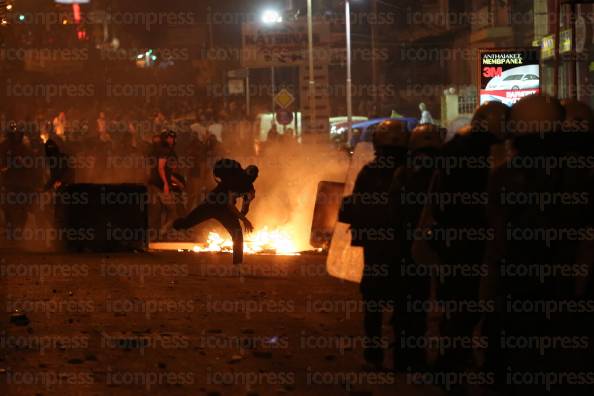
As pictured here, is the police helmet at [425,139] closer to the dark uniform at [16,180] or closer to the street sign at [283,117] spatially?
the dark uniform at [16,180]

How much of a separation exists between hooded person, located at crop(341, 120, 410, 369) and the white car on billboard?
9.89 metres

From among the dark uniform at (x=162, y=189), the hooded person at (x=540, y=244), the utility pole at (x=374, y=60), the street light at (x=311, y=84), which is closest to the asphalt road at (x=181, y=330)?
the hooded person at (x=540, y=244)

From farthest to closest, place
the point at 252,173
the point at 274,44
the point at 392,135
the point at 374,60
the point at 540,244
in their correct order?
the point at 374,60 → the point at 274,44 → the point at 252,173 → the point at 392,135 → the point at 540,244

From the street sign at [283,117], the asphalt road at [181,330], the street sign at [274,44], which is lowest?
the asphalt road at [181,330]

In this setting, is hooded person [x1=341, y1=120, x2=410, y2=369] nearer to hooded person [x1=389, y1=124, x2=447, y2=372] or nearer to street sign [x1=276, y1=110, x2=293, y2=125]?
hooded person [x1=389, y1=124, x2=447, y2=372]

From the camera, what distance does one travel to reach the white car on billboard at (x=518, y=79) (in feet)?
56.5

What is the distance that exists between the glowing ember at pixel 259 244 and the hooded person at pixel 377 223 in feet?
25.4

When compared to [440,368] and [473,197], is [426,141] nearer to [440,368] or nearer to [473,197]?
[473,197]

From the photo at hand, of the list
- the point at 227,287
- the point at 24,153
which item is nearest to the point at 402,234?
the point at 227,287

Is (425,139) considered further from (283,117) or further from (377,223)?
(283,117)

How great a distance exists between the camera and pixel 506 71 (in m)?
17.3

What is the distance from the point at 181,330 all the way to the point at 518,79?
9.80 metres

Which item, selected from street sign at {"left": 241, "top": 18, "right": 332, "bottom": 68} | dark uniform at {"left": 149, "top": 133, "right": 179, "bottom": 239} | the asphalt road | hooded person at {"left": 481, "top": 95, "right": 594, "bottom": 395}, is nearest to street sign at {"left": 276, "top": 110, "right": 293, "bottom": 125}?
street sign at {"left": 241, "top": 18, "right": 332, "bottom": 68}

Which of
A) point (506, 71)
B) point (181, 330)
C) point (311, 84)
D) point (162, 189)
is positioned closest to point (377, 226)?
point (181, 330)
